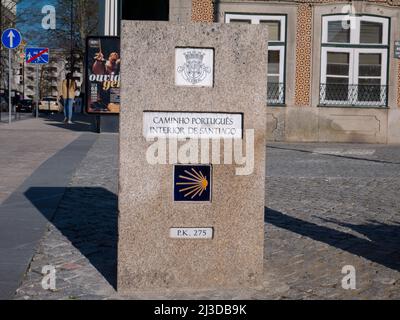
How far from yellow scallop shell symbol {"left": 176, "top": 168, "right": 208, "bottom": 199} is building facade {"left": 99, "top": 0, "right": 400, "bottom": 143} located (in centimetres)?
1615

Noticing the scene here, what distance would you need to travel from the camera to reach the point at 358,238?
645 cm

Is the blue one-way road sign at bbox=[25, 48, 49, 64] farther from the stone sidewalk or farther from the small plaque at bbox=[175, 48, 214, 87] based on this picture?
the small plaque at bbox=[175, 48, 214, 87]

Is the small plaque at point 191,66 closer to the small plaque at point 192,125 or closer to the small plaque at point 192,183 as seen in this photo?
the small plaque at point 192,125

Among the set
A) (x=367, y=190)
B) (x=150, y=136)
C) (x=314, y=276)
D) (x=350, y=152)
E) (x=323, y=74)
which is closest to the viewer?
(x=150, y=136)

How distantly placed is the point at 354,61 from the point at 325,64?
0.91 m

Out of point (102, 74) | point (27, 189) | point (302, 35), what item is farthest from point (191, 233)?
point (302, 35)

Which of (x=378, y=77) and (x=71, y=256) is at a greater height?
(x=378, y=77)

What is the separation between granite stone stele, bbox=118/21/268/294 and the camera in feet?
14.5

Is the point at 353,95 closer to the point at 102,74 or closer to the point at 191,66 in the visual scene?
the point at 102,74

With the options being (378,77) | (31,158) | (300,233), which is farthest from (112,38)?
(300,233)

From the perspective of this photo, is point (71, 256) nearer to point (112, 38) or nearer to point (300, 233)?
point (300, 233)

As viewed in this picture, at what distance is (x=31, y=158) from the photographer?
42.6ft

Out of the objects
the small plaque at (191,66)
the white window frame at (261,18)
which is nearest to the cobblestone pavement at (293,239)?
the small plaque at (191,66)
